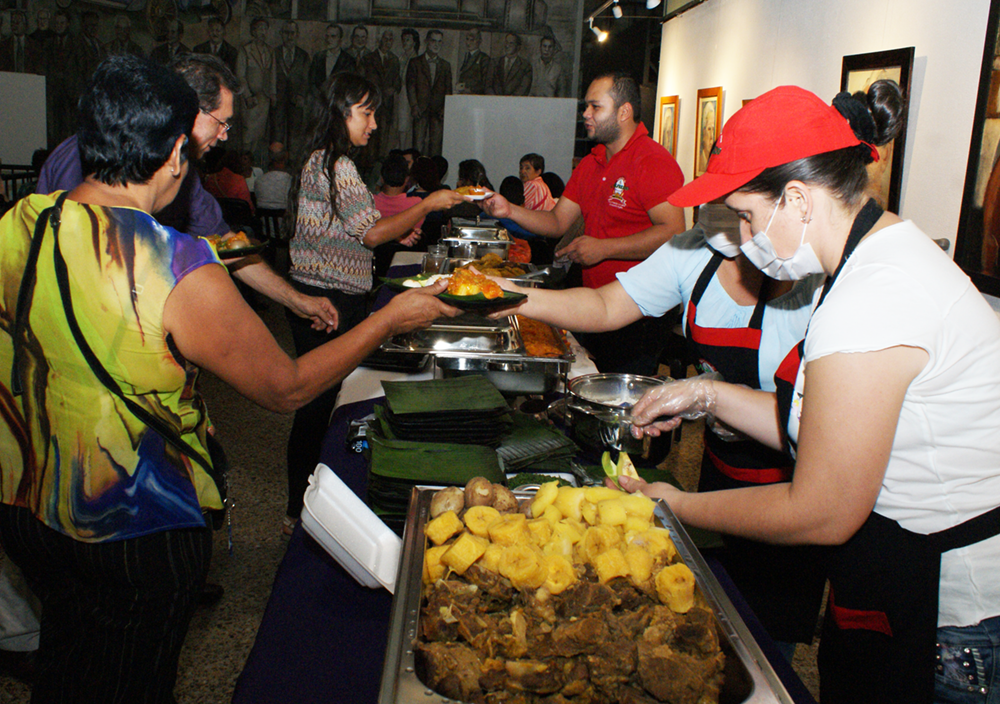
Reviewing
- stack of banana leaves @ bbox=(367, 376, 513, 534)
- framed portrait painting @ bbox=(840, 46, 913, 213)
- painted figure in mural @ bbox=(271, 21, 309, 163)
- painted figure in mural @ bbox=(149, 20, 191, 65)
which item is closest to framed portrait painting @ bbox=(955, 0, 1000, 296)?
framed portrait painting @ bbox=(840, 46, 913, 213)

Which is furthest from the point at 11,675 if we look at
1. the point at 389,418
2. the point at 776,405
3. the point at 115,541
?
the point at 776,405

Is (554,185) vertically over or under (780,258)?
over

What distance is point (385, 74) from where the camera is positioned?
36.8 ft

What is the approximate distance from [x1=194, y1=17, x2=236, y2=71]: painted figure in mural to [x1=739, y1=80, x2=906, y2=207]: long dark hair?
1133cm

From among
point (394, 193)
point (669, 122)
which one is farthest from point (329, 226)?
point (669, 122)

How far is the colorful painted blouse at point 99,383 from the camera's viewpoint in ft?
3.71

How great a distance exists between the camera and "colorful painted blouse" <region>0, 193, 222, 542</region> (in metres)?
1.13

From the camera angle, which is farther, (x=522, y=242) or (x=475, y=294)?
(x=522, y=242)

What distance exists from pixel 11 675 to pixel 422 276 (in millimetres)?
1760

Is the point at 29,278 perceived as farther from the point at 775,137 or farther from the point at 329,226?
the point at 329,226

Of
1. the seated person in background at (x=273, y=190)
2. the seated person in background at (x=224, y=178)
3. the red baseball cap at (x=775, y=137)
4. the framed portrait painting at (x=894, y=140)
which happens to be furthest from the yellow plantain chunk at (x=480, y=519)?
the seated person in background at (x=273, y=190)

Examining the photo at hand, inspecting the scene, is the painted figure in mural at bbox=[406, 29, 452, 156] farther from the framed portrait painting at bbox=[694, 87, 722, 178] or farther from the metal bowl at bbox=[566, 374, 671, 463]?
the metal bowl at bbox=[566, 374, 671, 463]

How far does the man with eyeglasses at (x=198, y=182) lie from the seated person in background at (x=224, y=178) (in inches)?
210

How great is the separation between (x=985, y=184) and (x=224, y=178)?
679 cm
